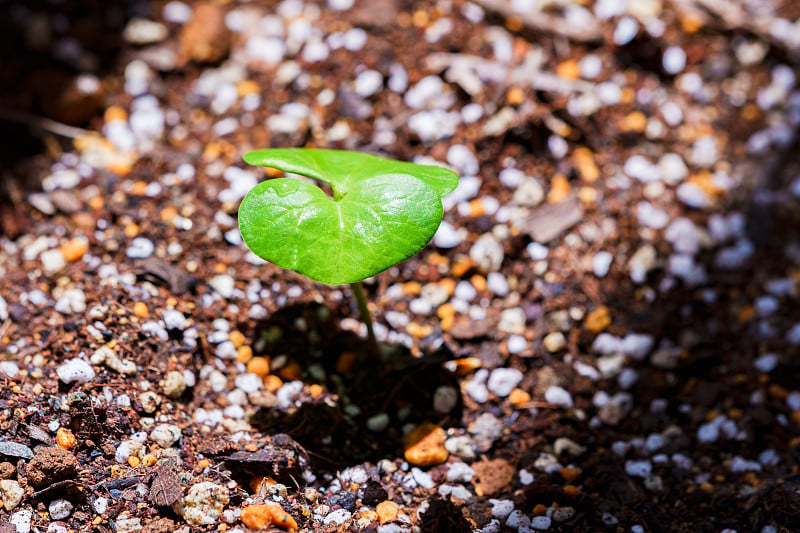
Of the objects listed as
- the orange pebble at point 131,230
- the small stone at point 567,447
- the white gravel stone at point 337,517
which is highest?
the orange pebble at point 131,230

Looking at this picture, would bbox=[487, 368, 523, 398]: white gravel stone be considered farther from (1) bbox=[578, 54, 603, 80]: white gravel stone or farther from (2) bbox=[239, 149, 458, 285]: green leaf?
(1) bbox=[578, 54, 603, 80]: white gravel stone

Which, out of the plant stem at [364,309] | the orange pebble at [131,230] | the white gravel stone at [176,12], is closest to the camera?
the plant stem at [364,309]

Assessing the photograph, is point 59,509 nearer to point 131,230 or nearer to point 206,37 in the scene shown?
point 131,230

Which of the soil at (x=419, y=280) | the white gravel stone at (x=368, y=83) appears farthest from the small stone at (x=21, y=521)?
the white gravel stone at (x=368, y=83)

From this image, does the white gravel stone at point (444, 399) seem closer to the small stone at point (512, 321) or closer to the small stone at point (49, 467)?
the small stone at point (512, 321)

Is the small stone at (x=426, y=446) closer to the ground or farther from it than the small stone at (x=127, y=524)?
closer to the ground

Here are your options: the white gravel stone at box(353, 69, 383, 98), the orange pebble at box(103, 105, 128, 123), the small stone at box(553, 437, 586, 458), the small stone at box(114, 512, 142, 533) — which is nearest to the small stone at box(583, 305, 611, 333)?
the small stone at box(553, 437, 586, 458)
